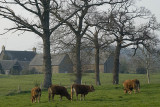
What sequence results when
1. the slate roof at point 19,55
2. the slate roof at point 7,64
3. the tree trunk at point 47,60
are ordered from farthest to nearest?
1. the slate roof at point 19,55
2. the slate roof at point 7,64
3. the tree trunk at point 47,60

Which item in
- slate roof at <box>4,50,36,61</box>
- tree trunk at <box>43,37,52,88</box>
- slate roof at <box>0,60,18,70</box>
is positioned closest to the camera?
tree trunk at <box>43,37,52,88</box>

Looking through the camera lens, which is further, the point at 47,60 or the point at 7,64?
the point at 7,64

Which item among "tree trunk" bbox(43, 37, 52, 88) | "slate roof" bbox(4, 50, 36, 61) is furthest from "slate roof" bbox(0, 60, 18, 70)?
"tree trunk" bbox(43, 37, 52, 88)

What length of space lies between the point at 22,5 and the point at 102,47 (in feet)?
50.3

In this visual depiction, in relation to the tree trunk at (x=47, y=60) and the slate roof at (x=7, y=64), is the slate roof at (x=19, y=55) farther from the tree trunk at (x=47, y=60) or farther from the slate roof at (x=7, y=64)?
the tree trunk at (x=47, y=60)

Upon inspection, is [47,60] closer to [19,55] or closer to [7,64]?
[7,64]

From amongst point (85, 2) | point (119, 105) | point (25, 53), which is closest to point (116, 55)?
Result: point (85, 2)

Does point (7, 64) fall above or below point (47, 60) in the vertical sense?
above

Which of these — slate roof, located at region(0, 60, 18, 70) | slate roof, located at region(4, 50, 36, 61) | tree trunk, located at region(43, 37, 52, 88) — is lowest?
tree trunk, located at region(43, 37, 52, 88)

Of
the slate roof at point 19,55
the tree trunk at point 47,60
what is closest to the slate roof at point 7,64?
the slate roof at point 19,55

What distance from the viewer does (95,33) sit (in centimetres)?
4472

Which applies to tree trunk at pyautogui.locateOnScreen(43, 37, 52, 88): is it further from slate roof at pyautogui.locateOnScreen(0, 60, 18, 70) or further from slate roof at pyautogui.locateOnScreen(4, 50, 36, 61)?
slate roof at pyautogui.locateOnScreen(4, 50, 36, 61)

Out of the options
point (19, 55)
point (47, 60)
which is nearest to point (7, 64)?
point (19, 55)

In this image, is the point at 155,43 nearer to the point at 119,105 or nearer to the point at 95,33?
the point at 95,33
